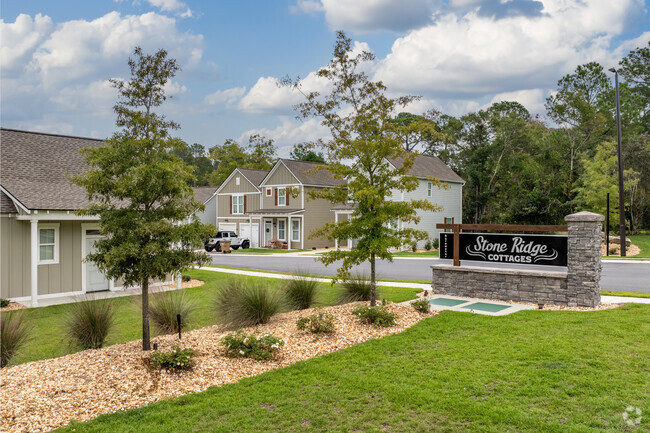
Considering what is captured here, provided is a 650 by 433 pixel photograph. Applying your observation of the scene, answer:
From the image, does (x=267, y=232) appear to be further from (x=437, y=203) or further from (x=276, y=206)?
(x=437, y=203)

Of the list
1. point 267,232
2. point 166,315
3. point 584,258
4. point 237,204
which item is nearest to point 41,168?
point 166,315

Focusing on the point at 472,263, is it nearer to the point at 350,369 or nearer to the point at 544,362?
the point at 544,362

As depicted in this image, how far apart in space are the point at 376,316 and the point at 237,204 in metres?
33.4

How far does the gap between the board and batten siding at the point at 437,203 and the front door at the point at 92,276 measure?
21.1m

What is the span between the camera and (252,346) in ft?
25.7

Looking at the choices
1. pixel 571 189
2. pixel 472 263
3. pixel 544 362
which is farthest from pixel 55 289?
pixel 571 189

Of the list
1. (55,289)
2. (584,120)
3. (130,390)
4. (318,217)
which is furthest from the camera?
(584,120)

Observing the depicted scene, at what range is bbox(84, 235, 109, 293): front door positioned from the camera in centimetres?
1568

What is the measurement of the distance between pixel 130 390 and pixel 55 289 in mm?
10327

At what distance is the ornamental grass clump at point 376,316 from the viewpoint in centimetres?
963

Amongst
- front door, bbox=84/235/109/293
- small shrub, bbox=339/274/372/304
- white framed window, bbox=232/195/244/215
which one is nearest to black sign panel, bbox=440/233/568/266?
small shrub, bbox=339/274/372/304

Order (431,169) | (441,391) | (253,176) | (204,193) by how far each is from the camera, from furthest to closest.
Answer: (204,193), (253,176), (431,169), (441,391)

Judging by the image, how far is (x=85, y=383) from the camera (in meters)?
6.48

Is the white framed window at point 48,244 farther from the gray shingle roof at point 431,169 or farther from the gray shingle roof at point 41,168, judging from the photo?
the gray shingle roof at point 431,169
